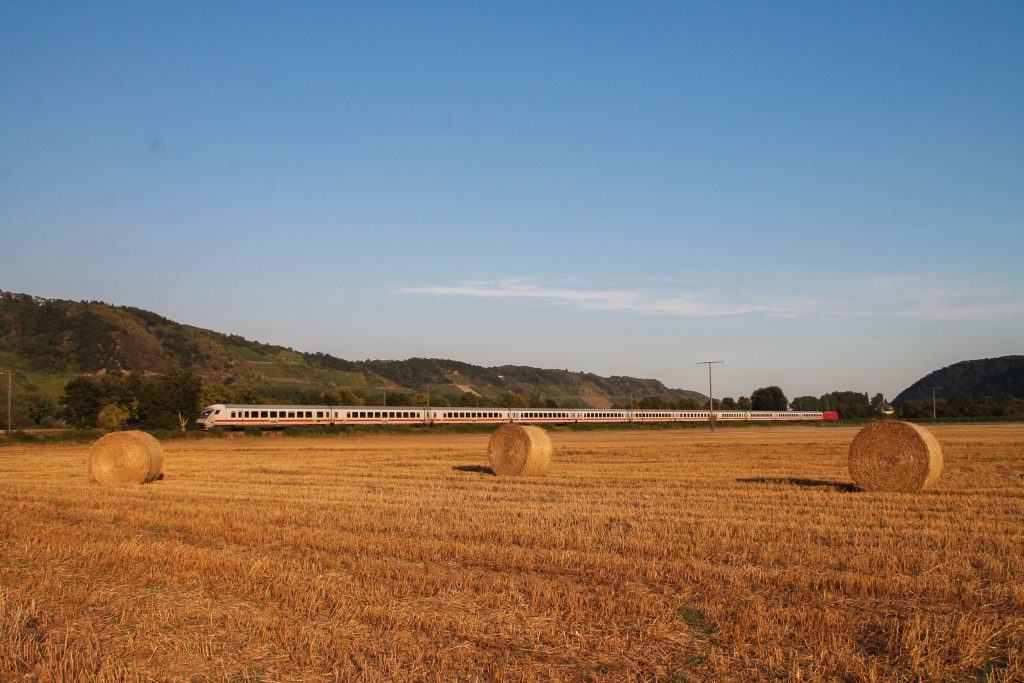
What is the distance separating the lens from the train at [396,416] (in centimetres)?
5931

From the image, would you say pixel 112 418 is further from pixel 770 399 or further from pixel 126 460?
pixel 770 399

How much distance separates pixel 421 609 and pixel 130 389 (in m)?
72.9

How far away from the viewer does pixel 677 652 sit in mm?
6172

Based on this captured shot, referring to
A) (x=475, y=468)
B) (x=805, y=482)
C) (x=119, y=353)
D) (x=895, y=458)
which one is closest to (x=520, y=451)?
(x=475, y=468)

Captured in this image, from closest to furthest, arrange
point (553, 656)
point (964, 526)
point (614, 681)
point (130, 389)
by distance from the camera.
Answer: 1. point (614, 681)
2. point (553, 656)
3. point (964, 526)
4. point (130, 389)

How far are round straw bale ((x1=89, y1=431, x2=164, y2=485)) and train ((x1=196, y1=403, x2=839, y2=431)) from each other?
37271 millimetres

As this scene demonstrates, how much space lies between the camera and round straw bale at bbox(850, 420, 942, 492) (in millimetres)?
17703

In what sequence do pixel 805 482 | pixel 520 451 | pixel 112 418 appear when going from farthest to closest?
pixel 112 418, pixel 520 451, pixel 805 482

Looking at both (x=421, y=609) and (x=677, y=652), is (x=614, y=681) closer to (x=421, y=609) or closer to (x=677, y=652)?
(x=677, y=652)

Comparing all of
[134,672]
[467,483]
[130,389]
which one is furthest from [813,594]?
[130,389]

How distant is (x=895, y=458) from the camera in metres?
18.2

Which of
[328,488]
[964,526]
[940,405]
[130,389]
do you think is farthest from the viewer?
[940,405]

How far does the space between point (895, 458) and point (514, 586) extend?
13.1m

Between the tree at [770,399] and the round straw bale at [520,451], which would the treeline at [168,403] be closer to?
the tree at [770,399]
